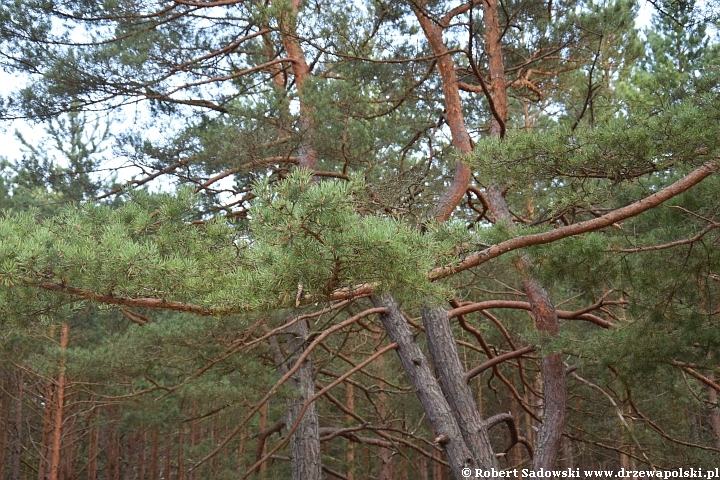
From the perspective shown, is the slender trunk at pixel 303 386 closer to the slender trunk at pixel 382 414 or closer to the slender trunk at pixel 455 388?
the slender trunk at pixel 455 388

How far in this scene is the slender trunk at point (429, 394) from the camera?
4824 millimetres

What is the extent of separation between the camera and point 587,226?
3645 mm

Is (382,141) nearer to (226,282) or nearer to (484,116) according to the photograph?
(484,116)

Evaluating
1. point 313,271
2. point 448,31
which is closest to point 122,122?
point 448,31

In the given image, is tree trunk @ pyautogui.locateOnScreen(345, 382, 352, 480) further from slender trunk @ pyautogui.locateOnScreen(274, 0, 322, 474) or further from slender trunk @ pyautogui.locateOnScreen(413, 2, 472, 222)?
slender trunk @ pyautogui.locateOnScreen(413, 2, 472, 222)

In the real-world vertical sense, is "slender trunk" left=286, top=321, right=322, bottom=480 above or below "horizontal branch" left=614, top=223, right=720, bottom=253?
below

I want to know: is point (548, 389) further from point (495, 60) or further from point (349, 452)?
point (349, 452)

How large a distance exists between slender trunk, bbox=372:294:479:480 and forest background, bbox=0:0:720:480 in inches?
0.7

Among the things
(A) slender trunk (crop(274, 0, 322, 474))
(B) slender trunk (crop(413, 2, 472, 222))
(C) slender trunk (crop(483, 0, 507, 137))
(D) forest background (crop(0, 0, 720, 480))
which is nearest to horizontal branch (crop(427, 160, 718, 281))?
(D) forest background (crop(0, 0, 720, 480))

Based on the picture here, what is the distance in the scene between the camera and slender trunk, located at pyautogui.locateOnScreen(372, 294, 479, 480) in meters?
4.82

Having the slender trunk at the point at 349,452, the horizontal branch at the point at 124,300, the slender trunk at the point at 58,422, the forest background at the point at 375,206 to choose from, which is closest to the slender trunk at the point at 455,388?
the forest background at the point at 375,206

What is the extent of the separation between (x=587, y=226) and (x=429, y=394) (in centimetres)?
208

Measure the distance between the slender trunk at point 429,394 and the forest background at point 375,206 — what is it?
0.02 m

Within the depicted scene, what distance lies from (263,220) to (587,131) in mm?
2106
